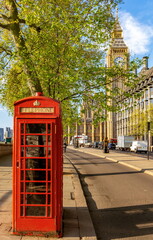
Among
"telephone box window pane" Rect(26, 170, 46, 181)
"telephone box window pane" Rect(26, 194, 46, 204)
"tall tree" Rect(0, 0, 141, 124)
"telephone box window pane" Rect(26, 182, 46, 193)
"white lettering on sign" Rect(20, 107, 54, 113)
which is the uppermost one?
"tall tree" Rect(0, 0, 141, 124)

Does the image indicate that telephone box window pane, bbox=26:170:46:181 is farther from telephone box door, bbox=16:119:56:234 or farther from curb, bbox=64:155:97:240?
curb, bbox=64:155:97:240

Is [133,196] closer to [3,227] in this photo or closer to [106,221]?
[106,221]

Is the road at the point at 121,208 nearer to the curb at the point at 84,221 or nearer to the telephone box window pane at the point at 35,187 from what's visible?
the curb at the point at 84,221

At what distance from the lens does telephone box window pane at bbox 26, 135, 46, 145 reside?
493 cm

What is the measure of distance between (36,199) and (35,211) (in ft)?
0.67

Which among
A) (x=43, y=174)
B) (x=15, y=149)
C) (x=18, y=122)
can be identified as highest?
(x=18, y=122)

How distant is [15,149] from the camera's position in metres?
4.84

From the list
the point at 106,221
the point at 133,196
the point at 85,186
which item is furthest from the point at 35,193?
the point at 85,186

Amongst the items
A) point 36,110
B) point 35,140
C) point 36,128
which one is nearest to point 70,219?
point 35,140

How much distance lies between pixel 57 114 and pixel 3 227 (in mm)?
2362

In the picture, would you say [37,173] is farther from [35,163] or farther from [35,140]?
[35,140]

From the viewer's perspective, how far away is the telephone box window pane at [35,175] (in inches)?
193

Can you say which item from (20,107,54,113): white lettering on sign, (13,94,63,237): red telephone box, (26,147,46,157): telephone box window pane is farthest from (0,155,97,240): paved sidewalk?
(20,107,54,113): white lettering on sign

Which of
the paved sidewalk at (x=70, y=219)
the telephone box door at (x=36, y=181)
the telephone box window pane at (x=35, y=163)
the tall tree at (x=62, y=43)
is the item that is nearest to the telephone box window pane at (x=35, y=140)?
the telephone box door at (x=36, y=181)
